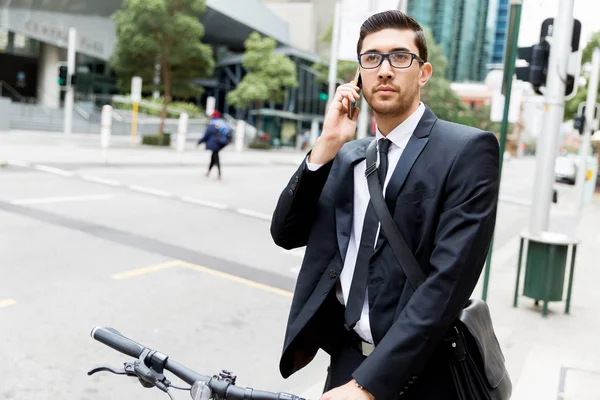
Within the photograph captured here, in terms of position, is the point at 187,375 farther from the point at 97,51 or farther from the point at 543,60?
the point at 97,51

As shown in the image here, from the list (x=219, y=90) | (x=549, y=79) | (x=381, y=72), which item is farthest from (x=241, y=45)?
(x=381, y=72)

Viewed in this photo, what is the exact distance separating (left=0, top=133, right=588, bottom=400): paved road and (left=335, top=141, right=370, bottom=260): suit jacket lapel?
256cm

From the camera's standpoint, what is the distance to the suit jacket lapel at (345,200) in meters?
1.79

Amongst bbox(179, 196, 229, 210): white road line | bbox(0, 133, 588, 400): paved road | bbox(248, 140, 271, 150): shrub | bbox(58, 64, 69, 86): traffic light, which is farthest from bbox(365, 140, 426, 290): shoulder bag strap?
bbox(248, 140, 271, 150): shrub

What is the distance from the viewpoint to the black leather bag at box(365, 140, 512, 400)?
163 centimetres

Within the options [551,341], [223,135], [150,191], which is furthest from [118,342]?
[223,135]

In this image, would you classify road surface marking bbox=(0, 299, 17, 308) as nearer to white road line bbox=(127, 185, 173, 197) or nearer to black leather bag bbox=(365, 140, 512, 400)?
black leather bag bbox=(365, 140, 512, 400)

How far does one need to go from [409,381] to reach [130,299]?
4367 mm

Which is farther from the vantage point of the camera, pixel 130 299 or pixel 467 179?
pixel 130 299

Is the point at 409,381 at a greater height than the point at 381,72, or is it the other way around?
the point at 381,72

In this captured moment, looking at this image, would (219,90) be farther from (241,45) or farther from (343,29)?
(343,29)

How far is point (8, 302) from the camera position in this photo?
17.3 ft

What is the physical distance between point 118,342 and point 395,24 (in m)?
1.12

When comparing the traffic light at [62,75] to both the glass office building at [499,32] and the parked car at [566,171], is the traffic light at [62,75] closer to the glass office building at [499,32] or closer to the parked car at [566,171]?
the parked car at [566,171]
